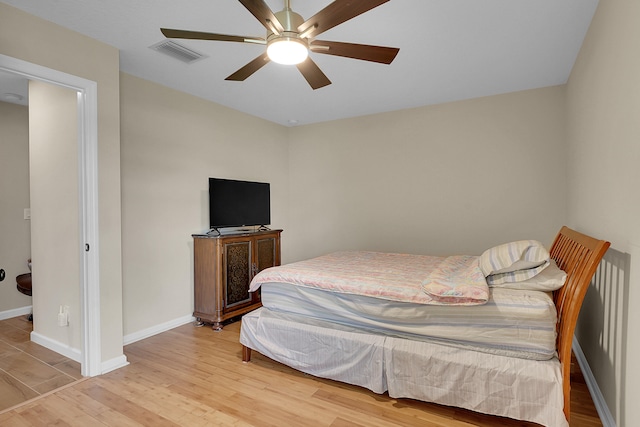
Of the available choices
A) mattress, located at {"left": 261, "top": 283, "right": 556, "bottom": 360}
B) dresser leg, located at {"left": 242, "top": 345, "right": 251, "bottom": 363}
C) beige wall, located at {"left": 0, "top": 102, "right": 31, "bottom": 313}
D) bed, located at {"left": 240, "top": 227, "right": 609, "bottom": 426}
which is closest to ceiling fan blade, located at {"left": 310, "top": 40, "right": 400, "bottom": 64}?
bed, located at {"left": 240, "top": 227, "right": 609, "bottom": 426}

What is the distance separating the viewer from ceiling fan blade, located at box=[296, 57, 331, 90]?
216 cm

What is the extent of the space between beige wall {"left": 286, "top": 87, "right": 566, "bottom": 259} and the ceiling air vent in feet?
7.99

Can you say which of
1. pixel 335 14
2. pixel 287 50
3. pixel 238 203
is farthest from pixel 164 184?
pixel 335 14

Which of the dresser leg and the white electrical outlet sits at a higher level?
the white electrical outlet

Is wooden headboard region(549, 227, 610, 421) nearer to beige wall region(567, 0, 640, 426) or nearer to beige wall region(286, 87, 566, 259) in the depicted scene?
beige wall region(567, 0, 640, 426)

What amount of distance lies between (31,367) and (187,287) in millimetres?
1424

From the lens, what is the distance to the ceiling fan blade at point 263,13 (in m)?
1.56

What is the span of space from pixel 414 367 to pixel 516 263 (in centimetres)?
90

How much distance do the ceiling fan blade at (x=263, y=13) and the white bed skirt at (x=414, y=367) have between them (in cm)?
197

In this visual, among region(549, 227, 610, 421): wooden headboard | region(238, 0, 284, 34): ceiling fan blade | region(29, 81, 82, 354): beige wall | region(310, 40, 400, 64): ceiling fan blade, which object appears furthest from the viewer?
region(29, 81, 82, 354): beige wall

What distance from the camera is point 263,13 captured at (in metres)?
1.65

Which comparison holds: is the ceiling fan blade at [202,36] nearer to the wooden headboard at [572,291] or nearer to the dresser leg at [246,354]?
the wooden headboard at [572,291]

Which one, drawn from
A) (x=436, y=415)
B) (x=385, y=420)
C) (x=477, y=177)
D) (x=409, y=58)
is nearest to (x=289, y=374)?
(x=385, y=420)

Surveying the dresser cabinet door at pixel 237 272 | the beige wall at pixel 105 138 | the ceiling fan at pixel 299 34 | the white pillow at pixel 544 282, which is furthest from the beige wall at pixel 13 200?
the white pillow at pixel 544 282
